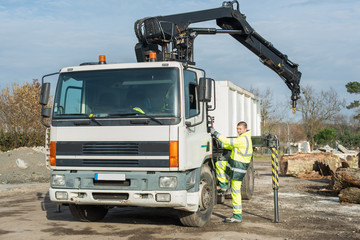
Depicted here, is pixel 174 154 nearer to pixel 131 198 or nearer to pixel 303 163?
pixel 131 198

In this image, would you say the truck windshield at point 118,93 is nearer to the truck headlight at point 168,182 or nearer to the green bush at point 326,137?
the truck headlight at point 168,182

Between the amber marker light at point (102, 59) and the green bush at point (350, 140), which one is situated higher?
→ the amber marker light at point (102, 59)

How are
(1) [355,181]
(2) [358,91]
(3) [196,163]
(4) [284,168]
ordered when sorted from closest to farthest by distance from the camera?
(3) [196,163] < (1) [355,181] < (4) [284,168] < (2) [358,91]

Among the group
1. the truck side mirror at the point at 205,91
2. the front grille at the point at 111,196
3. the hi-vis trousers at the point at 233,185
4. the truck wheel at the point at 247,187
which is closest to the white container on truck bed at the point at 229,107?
the truck wheel at the point at 247,187

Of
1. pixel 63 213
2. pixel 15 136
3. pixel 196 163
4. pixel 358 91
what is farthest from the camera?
pixel 358 91

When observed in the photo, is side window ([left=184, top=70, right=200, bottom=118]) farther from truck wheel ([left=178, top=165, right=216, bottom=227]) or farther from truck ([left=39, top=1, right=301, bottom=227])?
truck wheel ([left=178, top=165, right=216, bottom=227])

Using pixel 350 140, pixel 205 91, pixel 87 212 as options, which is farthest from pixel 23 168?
pixel 350 140

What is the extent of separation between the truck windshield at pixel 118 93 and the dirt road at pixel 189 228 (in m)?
→ 1.92

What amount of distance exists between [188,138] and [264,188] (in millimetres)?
7913

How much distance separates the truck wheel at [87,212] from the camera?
768 cm

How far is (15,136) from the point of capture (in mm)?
26969

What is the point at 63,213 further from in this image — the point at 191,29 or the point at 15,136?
the point at 15,136

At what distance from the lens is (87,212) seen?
7828 mm

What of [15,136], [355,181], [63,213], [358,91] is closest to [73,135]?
[63,213]
